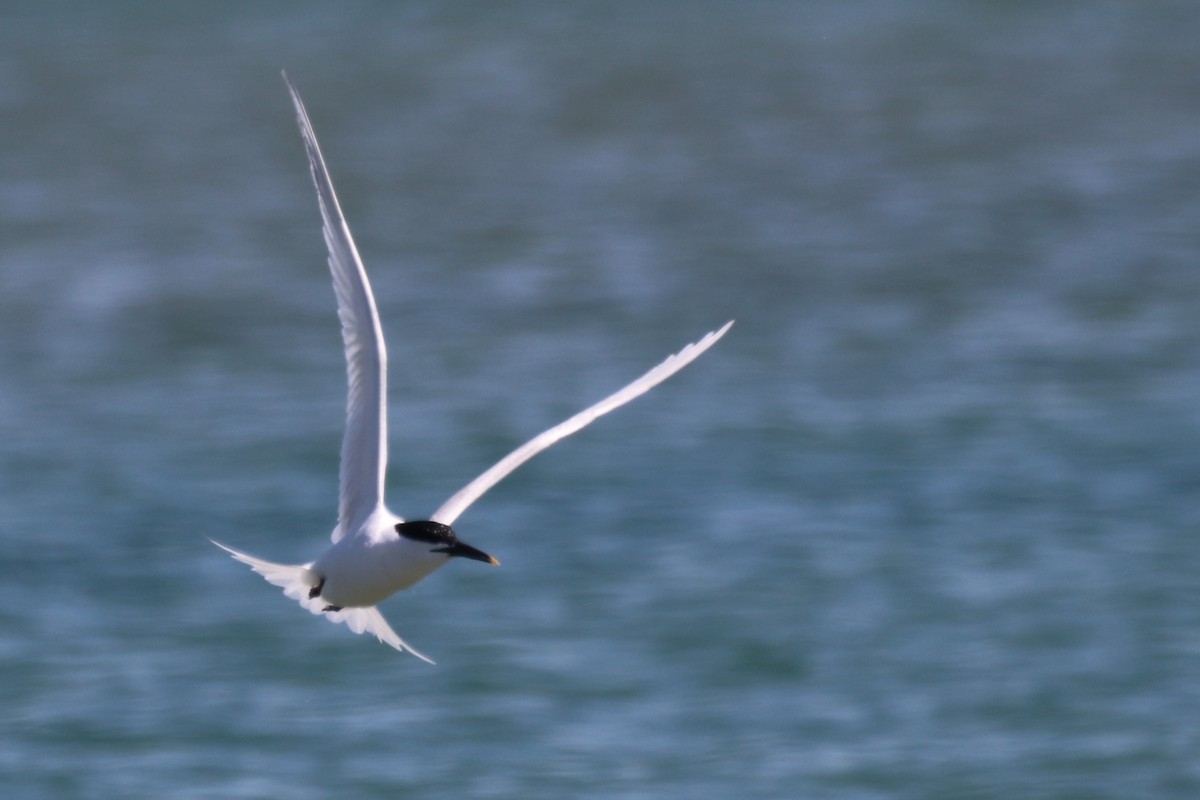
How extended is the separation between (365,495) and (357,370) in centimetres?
43

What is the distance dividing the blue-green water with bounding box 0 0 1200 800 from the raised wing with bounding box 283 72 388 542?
2.70 meters

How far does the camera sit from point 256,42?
23.5 meters

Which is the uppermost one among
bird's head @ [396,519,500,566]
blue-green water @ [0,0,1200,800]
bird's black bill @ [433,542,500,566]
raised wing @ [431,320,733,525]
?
blue-green water @ [0,0,1200,800]

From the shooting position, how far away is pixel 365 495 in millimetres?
6891

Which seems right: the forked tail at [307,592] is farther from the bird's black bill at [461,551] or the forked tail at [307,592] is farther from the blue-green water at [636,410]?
the blue-green water at [636,410]

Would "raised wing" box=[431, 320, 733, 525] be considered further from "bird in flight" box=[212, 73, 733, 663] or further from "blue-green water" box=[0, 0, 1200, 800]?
"blue-green water" box=[0, 0, 1200, 800]

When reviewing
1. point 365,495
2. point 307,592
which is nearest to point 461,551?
point 365,495

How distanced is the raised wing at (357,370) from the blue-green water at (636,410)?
2703 millimetres

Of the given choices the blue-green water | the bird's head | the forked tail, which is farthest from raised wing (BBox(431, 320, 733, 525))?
the blue-green water

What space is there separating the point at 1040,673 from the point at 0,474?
264 inches

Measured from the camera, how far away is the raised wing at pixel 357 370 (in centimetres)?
642

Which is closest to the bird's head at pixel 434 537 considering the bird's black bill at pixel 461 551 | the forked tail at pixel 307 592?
the bird's black bill at pixel 461 551

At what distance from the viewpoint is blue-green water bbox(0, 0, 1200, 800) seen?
388 inches

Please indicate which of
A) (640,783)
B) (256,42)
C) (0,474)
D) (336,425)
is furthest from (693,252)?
(256,42)
